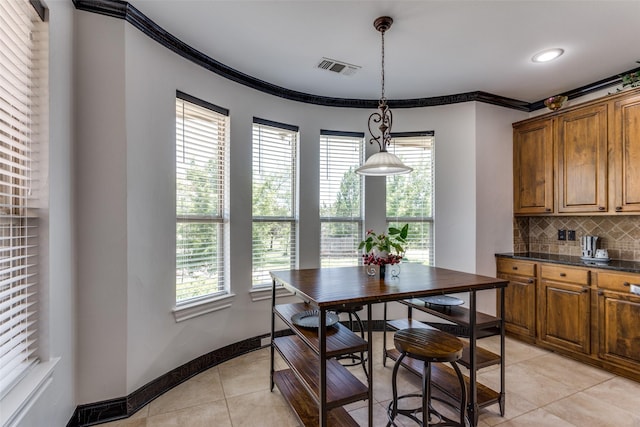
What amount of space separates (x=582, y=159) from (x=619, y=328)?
163 centimetres

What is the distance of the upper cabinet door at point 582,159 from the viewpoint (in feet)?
10.2

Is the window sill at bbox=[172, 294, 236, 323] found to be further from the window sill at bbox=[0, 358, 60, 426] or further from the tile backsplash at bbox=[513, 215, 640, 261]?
the tile backsplash at bbox=[513, 215, 640, 261]

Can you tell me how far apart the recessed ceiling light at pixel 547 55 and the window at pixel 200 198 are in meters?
2.90

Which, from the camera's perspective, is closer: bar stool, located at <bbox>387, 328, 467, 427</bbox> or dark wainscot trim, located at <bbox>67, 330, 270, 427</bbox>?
bar stool, located at <bbox>387, 328, 467, 427</bbox>

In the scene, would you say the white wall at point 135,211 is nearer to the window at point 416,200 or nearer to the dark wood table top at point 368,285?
the dark wood table top at point 368,285

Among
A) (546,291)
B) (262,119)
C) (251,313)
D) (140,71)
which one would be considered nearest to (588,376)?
(546,291)

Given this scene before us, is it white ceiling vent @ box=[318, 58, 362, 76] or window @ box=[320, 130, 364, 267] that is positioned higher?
white ceiling vent @ box=[318, 58, 362, 76]

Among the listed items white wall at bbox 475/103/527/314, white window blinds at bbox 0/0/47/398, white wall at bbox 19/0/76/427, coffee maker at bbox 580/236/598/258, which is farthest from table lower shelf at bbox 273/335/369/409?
coffee maker at bbox 580/236/598/258

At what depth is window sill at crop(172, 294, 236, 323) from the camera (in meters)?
2.65

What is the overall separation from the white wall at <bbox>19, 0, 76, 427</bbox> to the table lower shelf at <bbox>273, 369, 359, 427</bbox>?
1355 millimetres

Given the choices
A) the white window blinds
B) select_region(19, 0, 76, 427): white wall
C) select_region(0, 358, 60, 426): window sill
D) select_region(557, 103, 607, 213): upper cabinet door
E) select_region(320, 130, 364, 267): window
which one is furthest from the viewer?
select_region(320, 130, 364, 267): window

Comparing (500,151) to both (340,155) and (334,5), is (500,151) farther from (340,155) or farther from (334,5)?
(334,5)

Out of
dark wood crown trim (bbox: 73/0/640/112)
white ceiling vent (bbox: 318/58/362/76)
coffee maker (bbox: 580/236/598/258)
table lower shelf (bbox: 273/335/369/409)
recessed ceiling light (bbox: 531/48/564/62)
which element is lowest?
table lower shelf (bbox: 273/335/369/409)

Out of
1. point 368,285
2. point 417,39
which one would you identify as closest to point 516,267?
point 368,285
